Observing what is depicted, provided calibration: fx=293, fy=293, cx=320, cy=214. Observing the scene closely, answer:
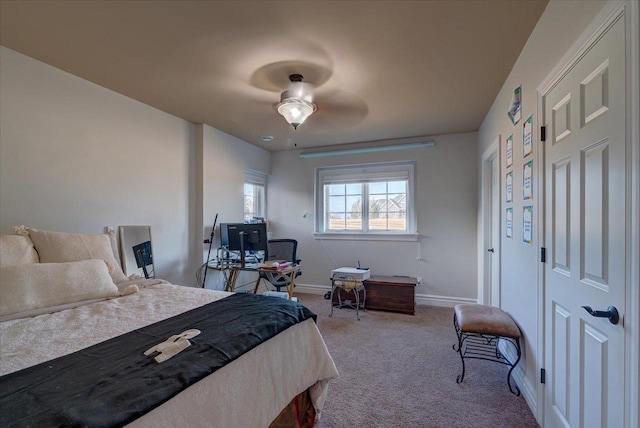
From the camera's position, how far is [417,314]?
3967 mm

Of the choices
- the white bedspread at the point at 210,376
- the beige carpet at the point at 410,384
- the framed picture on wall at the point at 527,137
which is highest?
the framed picture on wall at the point at 527,137

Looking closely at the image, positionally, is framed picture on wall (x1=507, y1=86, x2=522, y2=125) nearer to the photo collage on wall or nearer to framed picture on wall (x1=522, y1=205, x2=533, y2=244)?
the photo collage on wall

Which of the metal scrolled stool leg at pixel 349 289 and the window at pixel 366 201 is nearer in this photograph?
the metal scrolled stool leg at pixel 349 289

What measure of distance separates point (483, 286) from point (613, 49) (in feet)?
10.4

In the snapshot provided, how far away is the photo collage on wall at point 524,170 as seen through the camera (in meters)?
2.01

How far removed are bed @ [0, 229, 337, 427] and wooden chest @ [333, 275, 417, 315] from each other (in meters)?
2.45

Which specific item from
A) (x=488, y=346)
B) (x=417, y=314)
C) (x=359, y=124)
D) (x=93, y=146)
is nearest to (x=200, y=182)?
(x=93, y=146)

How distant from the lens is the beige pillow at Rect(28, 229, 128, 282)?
6.48 feet

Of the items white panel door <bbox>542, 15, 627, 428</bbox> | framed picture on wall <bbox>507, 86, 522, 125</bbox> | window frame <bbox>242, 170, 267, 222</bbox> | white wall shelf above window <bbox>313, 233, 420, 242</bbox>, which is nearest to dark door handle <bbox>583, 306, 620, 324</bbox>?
white panel door <bbox>542, 15, 627, 428</bbox>

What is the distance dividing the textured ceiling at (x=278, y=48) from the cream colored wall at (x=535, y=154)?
146mm

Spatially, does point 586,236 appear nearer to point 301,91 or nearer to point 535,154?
point 535,154

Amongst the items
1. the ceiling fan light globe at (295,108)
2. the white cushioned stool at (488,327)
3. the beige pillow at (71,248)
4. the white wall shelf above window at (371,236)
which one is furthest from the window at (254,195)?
the white cushioned stool at (488,327)

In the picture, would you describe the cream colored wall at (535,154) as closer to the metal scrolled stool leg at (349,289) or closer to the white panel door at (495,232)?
the white panel door at (495,232)

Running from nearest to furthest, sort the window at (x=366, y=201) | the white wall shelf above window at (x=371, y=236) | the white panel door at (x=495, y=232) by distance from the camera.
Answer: the white panel door at (x=495, y=232) < the white wall shelf above window at (x=371, y=236) < the window at (x=366, y=201)
